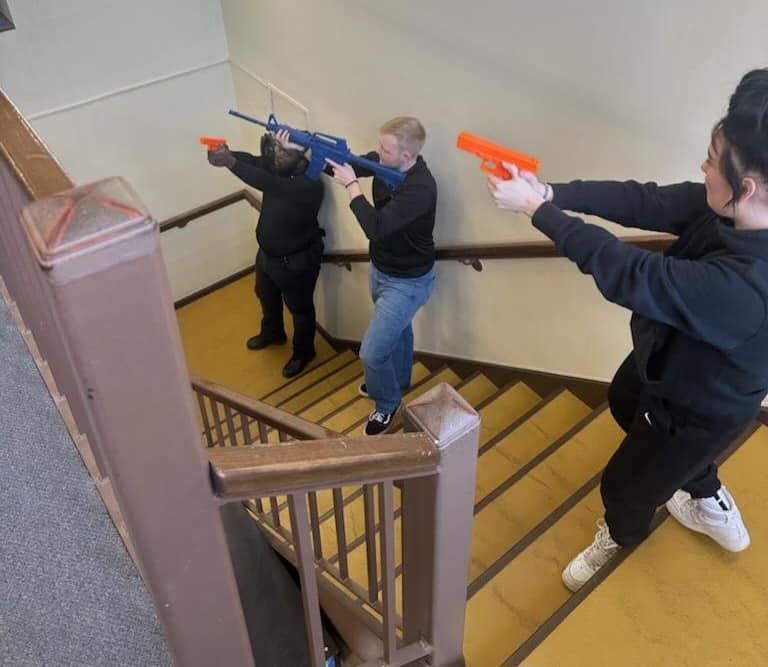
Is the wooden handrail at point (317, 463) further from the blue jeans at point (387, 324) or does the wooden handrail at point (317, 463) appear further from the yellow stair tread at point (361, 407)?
the yellow stair tread at point (361, 407)

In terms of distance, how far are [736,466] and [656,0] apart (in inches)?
54.1

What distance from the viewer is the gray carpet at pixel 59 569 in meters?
1.36

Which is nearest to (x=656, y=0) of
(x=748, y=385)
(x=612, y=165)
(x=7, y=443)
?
(x=612, y=165)

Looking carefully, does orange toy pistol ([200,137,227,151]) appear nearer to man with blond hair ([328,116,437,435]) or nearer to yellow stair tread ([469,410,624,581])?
man with blond hair ([328,116,437,435])

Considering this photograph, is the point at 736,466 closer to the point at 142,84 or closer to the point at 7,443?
the point at 7,443

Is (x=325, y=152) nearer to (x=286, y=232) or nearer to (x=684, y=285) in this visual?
(x=286, y=232)

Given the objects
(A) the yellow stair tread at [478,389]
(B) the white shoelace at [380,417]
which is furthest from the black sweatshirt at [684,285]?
(B) the white shoelace at [380,417]

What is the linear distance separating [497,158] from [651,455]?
0.82 metres

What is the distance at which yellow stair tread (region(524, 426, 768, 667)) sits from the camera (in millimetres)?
1813

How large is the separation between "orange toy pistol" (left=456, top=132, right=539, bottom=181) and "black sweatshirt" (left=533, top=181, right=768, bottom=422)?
10cm

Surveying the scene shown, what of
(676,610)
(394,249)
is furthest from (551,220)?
(394,249)

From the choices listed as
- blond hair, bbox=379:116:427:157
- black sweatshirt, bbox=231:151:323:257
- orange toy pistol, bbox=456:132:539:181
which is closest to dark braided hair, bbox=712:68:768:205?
orange toy pistol, bbox=456:132:539:181

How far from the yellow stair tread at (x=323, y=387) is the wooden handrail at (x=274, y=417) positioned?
5.41 ft

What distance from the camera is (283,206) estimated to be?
3846 millimetres
